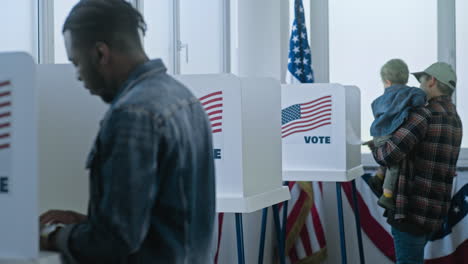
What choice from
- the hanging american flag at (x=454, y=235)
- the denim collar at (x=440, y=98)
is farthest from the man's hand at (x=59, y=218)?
the hanging american flag at (x=454, y=235)

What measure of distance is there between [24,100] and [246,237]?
3.31 metres

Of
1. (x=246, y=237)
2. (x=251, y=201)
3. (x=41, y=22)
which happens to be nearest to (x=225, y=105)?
(x=251, y=201)

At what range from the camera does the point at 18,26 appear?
257 cm

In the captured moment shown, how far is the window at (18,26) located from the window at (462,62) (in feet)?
10.9

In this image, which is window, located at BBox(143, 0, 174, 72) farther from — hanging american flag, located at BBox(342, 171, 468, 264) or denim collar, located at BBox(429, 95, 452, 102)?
hanging american flag, located at BBox(342, 171, 468, 264)

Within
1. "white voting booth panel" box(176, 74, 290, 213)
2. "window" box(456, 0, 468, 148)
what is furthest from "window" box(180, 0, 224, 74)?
"window" box(456, 0, 468, 148)

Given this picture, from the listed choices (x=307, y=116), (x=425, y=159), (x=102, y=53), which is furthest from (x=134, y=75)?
(x=307, y=116)

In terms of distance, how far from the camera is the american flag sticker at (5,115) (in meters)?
1.39

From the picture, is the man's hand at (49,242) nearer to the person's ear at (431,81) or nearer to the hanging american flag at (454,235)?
the person's ear at (431,81)

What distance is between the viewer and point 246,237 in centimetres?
459

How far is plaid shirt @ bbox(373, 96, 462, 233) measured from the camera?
3422 millimetres

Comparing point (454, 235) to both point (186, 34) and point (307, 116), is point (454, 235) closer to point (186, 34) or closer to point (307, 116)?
point (307, 116)

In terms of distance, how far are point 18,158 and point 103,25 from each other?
0.29 meters

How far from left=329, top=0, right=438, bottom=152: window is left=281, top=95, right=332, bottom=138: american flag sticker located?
3.76ft
